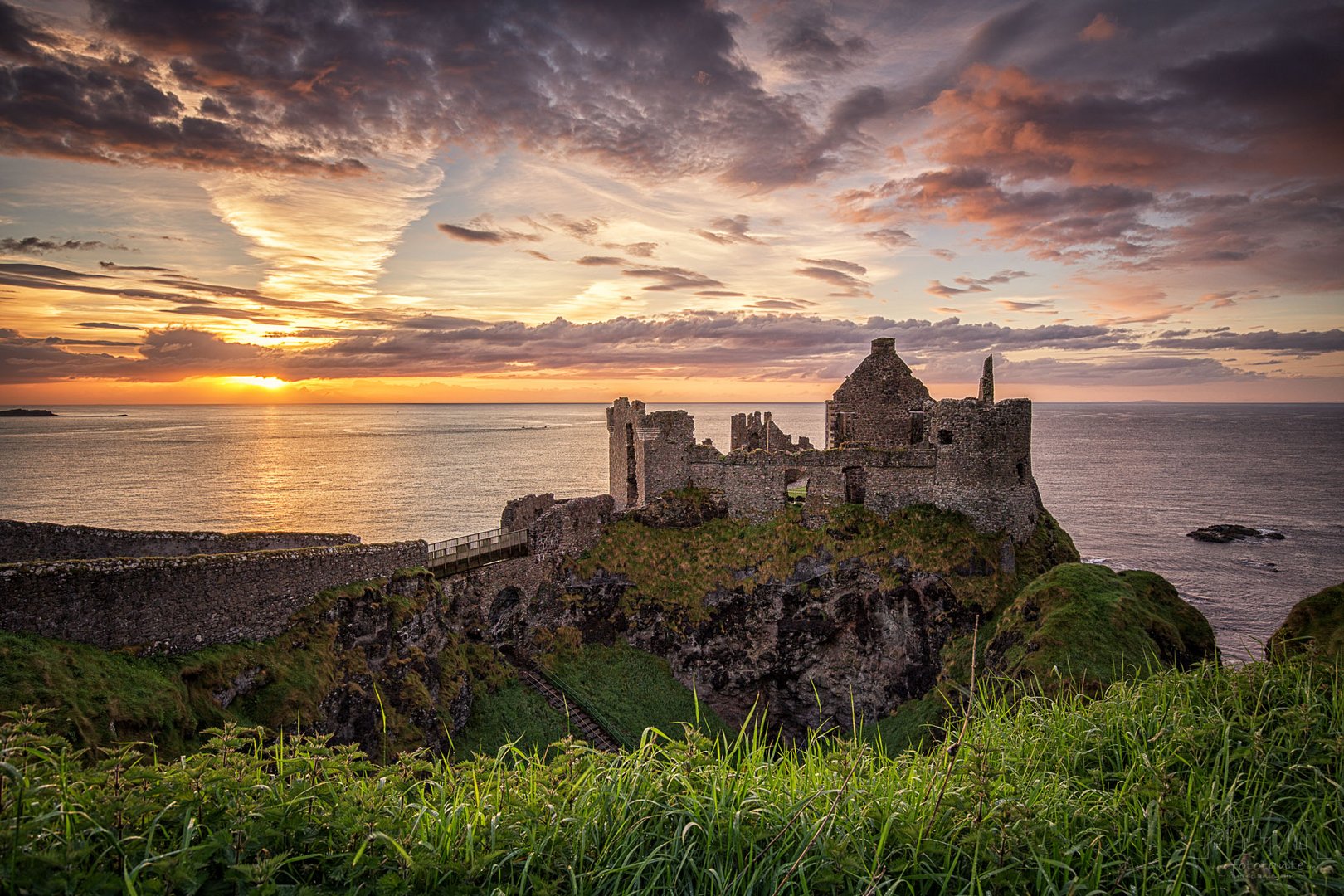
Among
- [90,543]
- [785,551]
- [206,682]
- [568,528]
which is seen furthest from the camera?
[568,528]

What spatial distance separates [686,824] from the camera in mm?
4465

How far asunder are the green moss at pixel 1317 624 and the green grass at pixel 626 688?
17417 millimetres

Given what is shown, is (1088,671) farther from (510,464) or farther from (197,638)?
(510,464)

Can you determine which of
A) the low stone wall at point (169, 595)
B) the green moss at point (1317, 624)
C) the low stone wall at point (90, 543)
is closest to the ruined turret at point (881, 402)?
the green moss at point (1317, 624)

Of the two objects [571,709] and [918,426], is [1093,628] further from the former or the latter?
[571,709]

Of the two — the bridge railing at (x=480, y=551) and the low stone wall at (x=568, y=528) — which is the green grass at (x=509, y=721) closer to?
the bridge railing at (x=480, y=551)

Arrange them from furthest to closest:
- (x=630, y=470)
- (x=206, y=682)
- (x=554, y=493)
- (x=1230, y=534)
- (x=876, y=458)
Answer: (x=554, y=493)
(x=1230, y=534)
(x=630, y=470)
(x=876, y=458)
(x=206, y=682)

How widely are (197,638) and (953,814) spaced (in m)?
18.5

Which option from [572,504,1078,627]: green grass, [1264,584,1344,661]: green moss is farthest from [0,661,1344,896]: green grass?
[572,504,1078,627]: green grass

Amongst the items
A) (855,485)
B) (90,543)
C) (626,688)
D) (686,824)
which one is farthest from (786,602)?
(90,543)

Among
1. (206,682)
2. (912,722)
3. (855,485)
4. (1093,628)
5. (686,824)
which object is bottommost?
(912,722)

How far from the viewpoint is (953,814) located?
466cm

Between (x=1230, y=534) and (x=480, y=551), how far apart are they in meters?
71.5

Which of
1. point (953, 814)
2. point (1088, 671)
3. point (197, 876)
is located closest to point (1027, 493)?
point (1088, 671)
